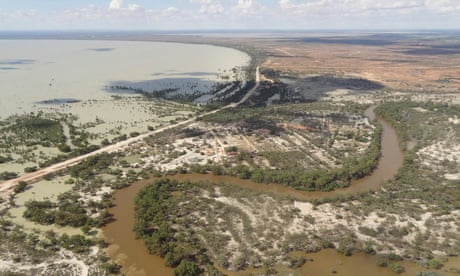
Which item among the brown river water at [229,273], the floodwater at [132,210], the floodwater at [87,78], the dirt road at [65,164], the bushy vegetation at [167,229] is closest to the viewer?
the brown river water at [229,273]

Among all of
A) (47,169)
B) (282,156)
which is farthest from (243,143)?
(47,169)

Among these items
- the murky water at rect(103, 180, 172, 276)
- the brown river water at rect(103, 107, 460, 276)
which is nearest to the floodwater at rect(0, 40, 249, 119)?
the brown river water at rect(103, 107, 460, 276)

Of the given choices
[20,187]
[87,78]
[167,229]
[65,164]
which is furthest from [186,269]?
[87,78]

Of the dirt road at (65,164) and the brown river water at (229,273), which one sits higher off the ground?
the dirt road at (65,164)

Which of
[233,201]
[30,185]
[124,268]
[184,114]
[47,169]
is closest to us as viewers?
[124,268]

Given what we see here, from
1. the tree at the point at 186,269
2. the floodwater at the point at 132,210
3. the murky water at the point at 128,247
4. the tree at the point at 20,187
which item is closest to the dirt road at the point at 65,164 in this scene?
the tree at the point at 20,187

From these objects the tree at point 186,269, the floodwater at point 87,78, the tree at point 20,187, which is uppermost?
the floodwater at point 87,78

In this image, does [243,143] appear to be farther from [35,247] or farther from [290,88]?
[290,88]

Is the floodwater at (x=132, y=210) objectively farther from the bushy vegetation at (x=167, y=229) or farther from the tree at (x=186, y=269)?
the tree at (x=186, y=269)
